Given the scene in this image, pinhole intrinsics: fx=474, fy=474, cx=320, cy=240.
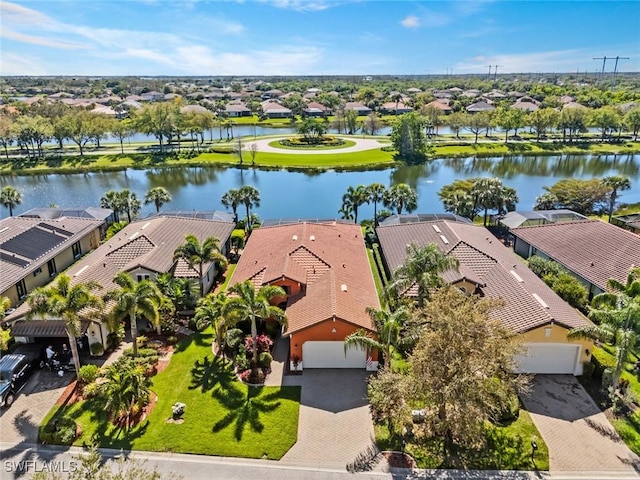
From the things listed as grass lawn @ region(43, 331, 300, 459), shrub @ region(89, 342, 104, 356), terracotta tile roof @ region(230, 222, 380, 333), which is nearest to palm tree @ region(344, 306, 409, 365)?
terracotta tile roof @ region(230, 222, 380, 333)

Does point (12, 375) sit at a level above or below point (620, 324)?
below

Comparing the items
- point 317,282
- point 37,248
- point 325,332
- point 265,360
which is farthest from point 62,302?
point 37,248

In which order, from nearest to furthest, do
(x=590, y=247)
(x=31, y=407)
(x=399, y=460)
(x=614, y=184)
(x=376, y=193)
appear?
(x=399, y=460) < (x=31, y=407) < (x=590, y=247) < (x=376, y=193) < (x=614, y=184)

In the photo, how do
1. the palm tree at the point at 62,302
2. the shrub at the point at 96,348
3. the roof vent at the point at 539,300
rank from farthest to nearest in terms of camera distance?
the shrub at the point at 96,348, the roof vent at the point at 539,300, the palm tree at the point at 62,302

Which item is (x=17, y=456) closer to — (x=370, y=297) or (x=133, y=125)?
(x=370, y=297)

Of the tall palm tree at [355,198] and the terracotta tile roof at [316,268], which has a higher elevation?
the tall palm tree at [355,198]

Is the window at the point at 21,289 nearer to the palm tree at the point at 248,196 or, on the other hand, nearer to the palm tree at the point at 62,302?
the palm tree at the point at 62,302

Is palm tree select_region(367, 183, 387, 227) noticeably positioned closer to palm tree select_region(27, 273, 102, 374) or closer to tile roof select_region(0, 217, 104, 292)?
tile roof select_region(0, 217, 104, 292)

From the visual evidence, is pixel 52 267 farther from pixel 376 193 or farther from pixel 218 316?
pixel 376 193

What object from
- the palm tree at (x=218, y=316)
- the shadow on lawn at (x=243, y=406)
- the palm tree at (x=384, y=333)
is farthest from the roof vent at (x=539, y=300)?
the palm tree at (x=218, y=316)
